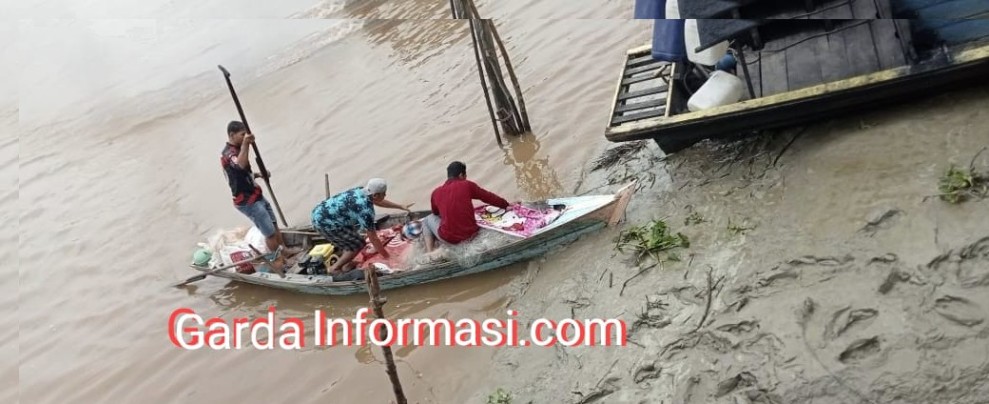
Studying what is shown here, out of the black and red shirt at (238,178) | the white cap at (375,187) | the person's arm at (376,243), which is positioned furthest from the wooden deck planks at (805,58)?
the black and red shirt at (238,178)

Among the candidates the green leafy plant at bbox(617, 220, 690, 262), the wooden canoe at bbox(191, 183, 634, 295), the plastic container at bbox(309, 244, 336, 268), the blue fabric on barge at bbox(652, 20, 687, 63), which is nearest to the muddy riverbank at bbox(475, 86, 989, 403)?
the green leafy plant at bbox(617, 220, 690, 262)

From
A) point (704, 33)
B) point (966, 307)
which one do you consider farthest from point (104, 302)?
point (966, 307)

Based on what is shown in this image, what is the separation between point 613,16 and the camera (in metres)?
9.55

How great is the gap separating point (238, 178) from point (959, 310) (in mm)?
5749

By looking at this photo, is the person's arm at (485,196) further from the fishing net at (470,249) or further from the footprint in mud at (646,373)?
the footprint in mud at (646,373)

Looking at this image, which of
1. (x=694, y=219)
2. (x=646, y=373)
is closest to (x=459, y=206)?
(x=694, y=219)

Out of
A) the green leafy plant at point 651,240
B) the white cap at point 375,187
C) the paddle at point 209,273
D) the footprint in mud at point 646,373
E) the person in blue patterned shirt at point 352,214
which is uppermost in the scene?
the white cap at point 375,187

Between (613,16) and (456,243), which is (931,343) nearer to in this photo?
(456,243)

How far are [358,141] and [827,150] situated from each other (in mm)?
6282

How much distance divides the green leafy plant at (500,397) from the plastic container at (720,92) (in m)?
2.57

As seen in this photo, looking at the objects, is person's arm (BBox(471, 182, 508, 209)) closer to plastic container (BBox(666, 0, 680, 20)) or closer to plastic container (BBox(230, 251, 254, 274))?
plastic container (BBox(666, 0, 680, 20))

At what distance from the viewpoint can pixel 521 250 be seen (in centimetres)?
554

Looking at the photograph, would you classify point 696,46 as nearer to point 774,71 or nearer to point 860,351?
point 774,71

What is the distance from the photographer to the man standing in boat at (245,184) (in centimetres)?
618
